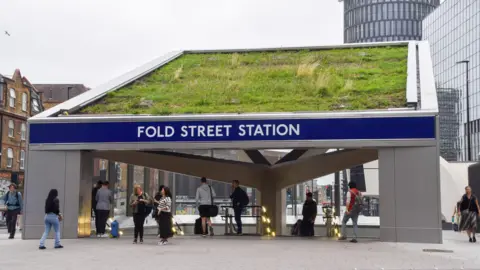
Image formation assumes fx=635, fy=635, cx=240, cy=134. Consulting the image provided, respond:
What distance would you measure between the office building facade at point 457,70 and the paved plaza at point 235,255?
84.7 m

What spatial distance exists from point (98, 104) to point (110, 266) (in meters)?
9.14

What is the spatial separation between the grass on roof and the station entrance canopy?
0.17 feet

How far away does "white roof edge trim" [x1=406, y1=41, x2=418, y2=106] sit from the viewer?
16500 mm

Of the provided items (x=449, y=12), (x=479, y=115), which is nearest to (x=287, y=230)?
(x=479, y=115)

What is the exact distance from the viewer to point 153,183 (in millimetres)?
30344

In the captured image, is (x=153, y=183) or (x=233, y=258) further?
(x=153, y=183)

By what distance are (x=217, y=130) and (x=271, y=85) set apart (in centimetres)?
367

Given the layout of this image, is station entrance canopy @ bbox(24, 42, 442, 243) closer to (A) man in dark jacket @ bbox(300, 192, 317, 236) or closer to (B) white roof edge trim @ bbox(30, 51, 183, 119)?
(B) white roof edge trim @ bbox(30, 51, 183, 119)

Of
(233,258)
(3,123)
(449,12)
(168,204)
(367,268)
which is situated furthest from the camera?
(449,12)

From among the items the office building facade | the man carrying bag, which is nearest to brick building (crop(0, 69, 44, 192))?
the man carrying bag

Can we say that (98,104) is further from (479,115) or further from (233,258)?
(479,115)

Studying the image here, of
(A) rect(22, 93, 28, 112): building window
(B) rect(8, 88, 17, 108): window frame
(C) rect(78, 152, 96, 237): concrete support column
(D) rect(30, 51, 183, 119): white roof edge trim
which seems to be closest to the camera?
(C) rect(78, 152, 96, 237): concrete support column

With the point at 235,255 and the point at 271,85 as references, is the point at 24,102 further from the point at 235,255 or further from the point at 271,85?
the point at 235,255

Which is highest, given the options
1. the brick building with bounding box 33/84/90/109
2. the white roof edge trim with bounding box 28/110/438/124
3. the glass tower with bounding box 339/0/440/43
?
the glass tower with bounding box 339/0/440/43
